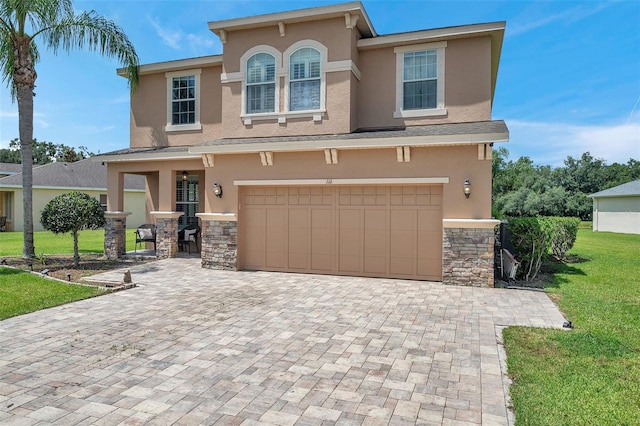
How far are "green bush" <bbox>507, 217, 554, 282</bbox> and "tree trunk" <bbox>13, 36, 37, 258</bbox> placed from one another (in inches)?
549

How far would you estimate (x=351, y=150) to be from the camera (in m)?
10.0

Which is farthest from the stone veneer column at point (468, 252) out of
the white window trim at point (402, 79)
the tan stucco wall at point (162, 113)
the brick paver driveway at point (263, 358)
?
the tan stucco wall at point (162, 113)

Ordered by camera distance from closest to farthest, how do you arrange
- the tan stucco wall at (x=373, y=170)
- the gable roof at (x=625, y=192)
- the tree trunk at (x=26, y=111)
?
the tan stucco wall at (x=373, y=170), the tree trunk at (x=26, y=111), the gable roof at (x=625, y=192)

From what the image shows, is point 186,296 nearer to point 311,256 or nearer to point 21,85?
point 311,256

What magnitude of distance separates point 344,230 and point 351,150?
6.74 feet

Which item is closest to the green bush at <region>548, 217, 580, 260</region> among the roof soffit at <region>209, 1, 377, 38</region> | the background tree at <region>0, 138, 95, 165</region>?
the roof soffit at <region>209, 1, 377, 38</region>

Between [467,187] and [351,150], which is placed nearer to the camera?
[467,187]

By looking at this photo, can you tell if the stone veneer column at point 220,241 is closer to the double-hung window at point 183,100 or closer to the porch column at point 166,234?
the porch column at point 166,234

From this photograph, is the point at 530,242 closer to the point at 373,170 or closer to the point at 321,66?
the point at 373,170

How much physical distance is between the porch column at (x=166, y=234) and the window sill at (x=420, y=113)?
301 inches

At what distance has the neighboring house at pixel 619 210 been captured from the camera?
1105 inches

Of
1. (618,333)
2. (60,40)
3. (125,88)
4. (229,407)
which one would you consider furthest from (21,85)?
(618,333)

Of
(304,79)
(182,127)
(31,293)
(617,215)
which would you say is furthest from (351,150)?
(617,215)

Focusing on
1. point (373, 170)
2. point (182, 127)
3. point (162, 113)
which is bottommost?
point (373, 170)
